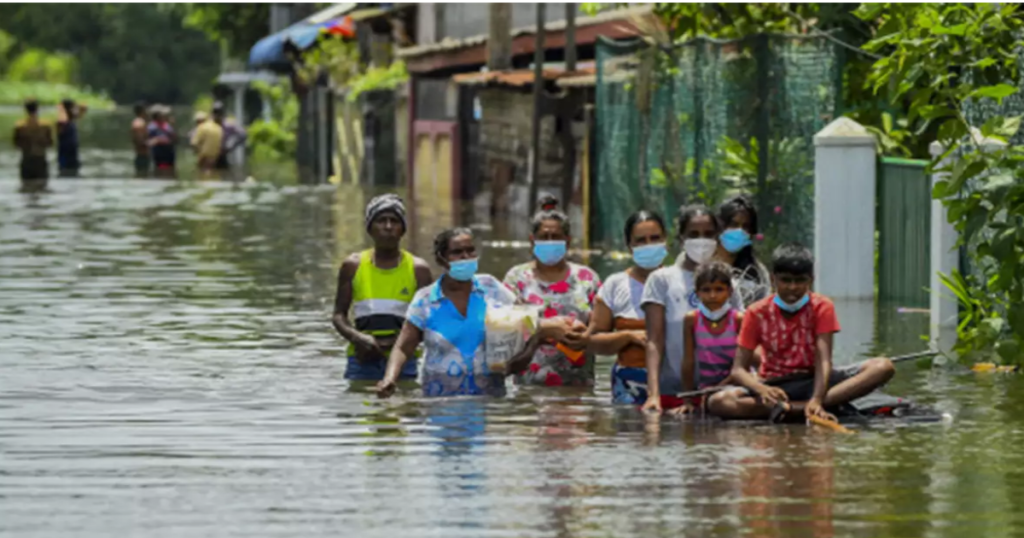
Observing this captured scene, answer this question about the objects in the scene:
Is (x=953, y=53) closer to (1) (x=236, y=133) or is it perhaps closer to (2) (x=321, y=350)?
(2) (x=321, y=350)

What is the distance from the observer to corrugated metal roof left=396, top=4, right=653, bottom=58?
29044 millimetres

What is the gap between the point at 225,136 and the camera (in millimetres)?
52625

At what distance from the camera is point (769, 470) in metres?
10.4

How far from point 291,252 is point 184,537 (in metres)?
17.4

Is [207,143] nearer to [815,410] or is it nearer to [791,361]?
[791,361]

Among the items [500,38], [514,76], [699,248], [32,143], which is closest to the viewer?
[699,248]

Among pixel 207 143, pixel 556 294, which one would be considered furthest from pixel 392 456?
pixel 207 143

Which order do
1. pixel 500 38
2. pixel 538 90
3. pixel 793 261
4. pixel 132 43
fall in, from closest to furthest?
pixel 793 261 < pixel 538 90 < pixel 500 38 < pixel 132 43

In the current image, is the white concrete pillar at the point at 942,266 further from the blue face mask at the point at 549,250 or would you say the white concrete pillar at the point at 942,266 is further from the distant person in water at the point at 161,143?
the distant person in water at the point at 161,143

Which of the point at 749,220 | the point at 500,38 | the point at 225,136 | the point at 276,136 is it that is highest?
the point at 500,38

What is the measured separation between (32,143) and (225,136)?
379 inches

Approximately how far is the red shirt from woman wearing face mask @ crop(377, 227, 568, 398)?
1.17 meters

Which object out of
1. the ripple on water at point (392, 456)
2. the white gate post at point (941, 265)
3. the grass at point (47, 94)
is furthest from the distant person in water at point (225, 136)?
the grass at point (47, 94)

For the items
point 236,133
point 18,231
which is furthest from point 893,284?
point 236,133
